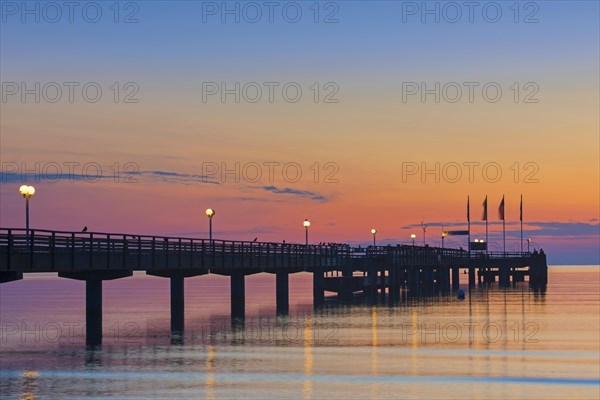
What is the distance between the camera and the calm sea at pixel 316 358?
37.7 meters

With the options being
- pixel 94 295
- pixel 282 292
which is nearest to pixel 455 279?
pixel 282 292

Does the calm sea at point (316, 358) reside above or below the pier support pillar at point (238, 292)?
below

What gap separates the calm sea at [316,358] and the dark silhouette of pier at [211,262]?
11.8 ft

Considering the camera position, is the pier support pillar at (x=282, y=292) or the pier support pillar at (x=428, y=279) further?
the pier support pillar at (x=428, y=279)

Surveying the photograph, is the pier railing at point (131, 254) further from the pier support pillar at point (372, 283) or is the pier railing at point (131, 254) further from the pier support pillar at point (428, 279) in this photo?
the pier support pillar at point (428, 279)

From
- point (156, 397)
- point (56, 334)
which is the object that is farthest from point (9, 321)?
point (156, 397)

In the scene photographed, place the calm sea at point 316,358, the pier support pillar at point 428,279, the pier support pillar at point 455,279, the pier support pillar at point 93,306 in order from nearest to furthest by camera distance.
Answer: the calm sea at point 316,358, the pier support pillar at point 93,306, the pier support pillar at point 428,279, the pier support pillar at point 455,279

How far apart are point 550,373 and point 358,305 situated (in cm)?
5044

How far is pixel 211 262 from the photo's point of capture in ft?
241

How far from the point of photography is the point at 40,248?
165 feet

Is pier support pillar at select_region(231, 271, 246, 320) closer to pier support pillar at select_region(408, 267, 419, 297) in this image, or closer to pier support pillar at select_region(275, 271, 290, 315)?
pier support pillar at select_region(275, 271, 290, 315)

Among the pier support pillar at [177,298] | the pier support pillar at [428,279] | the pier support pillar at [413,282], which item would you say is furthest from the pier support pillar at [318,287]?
the pier support pillar at [428,279]

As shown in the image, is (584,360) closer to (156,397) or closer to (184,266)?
(156,397)

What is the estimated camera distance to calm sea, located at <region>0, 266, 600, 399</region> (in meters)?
37.7
